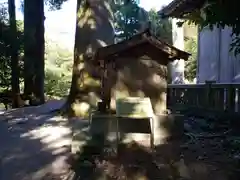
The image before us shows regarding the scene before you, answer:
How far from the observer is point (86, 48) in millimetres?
12750

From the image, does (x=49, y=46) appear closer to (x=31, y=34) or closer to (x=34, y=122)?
(x=31, y=34)

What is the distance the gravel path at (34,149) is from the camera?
610cm

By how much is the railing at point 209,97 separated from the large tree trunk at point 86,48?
3.00 meters

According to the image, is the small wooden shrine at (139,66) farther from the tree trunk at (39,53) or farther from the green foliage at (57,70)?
the green foliage at (57,70)

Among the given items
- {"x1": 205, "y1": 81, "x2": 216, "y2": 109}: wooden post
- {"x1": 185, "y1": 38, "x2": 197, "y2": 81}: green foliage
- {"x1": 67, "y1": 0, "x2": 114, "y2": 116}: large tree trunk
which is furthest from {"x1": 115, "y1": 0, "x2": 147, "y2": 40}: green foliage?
{"x1": 205, "y1": 81, "x2": 216, "y2": 109}: wooden post

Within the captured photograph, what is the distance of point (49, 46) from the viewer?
3716 cm

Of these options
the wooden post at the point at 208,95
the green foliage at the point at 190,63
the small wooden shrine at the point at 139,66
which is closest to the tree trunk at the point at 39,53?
the wooden post at the point at 208,95

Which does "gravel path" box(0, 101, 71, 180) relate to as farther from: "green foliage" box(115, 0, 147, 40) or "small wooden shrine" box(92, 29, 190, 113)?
"green foliage" box(115, 0, 147, 40)

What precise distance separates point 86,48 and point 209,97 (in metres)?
4.20

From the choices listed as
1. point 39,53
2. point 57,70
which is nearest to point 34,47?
point 39,53

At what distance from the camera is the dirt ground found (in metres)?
5.27

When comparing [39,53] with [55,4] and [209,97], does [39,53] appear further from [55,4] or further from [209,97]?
[209,97]

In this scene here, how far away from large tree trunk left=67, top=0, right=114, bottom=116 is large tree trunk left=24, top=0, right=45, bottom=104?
7586 millimetres

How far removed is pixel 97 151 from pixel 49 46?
31.7 metres
